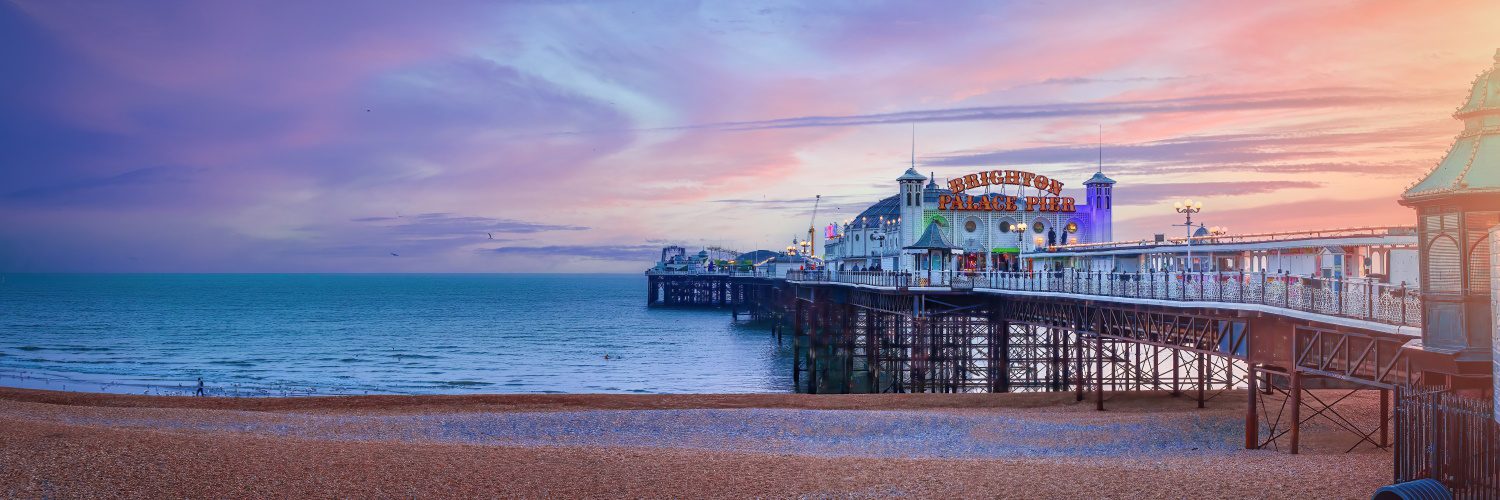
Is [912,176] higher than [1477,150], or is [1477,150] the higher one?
[912,176]

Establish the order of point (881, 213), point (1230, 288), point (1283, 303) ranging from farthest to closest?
point (881, 213)
point (1230, 288)
point (1283, 303)

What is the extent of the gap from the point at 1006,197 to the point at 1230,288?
35251 mm

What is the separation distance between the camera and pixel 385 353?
7056 centimetres

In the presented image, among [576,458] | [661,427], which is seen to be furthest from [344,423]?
[576,458]

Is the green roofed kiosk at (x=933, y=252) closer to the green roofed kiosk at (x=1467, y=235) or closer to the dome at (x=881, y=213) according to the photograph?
the dome at (x=881, y=213)

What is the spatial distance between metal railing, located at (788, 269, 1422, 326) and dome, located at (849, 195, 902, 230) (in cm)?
2202

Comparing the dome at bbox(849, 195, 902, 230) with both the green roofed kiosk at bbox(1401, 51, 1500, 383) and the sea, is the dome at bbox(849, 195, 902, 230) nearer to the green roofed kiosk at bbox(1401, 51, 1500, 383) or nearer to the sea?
the sea

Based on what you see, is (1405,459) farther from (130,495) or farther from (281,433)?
(281,433)

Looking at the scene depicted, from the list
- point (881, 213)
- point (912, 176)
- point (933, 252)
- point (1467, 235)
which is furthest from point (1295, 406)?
point (881, 213)

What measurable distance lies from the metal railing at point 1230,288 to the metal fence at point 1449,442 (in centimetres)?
262

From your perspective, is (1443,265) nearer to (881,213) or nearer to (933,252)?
(933,252)

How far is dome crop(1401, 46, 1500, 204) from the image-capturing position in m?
14.3

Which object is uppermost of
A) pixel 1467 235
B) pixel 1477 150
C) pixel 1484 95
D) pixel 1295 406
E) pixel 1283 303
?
pixel 1484 95

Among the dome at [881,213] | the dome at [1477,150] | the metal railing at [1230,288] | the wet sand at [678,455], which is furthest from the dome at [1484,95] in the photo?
the dome at [881,213]
